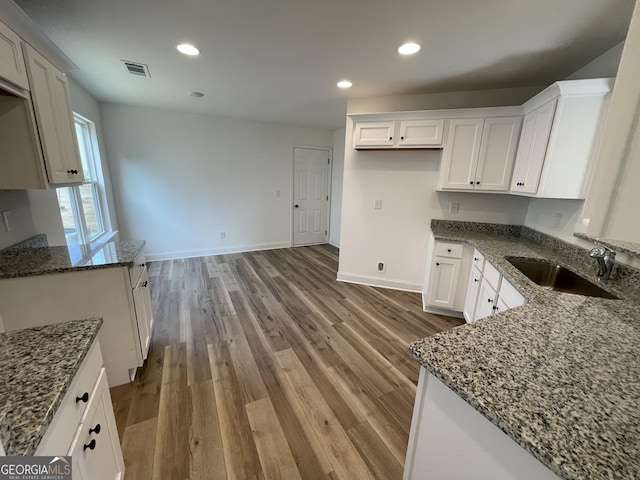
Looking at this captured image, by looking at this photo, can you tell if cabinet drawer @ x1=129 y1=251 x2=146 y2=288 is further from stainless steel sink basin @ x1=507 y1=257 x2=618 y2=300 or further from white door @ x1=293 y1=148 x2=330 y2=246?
white door @ x1=293 y1=148 x2=330 y2=246

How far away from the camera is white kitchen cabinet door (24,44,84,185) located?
4.92 ft

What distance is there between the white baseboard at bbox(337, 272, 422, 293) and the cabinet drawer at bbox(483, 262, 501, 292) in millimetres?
1293

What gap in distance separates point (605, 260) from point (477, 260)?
87 cm

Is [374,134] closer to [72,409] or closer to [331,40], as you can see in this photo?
[331,40]

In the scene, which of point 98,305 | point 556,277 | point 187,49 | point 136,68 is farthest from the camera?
point 136,68

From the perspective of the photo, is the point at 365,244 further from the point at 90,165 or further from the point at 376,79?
the point at 90,165

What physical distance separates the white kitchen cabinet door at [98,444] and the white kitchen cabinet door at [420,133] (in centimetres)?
312

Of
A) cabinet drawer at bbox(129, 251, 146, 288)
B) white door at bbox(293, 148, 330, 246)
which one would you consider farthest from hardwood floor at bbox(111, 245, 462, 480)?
white door at bbox(293, 148, 330, 246)

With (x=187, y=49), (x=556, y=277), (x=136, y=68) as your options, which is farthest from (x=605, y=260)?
(x=136, y=68)

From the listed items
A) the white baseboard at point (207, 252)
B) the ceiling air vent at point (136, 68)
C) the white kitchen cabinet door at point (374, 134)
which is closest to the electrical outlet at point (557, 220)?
the white kitchen cabinet door at point (374, 134)

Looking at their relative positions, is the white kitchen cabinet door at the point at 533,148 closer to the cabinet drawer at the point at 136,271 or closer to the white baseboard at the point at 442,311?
the white baseboard at the point at 442,311

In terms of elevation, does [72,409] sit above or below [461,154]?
below

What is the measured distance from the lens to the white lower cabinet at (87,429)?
699mm

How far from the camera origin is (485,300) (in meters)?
2.09
